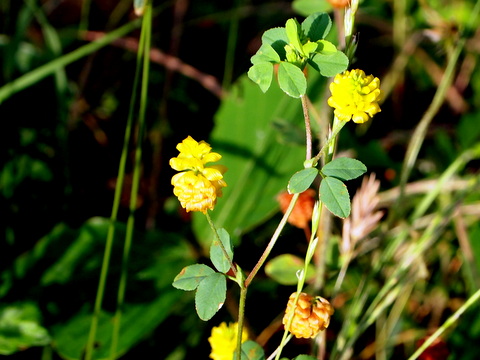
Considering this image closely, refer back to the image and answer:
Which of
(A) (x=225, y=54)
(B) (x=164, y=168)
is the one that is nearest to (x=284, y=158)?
(B) (x=164, y=168)

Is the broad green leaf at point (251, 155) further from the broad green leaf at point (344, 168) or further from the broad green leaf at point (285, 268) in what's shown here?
the broad green leaf at point (344, 168)

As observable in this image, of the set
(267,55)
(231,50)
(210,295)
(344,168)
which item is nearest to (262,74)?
(267,55)

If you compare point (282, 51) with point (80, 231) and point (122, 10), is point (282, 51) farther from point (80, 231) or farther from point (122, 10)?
point (122, 10)

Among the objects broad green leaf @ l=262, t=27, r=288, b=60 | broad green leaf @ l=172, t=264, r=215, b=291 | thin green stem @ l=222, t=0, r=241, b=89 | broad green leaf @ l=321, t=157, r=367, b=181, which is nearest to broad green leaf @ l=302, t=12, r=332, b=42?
broad green leaf @ l=262, t=27, r=288, b=60

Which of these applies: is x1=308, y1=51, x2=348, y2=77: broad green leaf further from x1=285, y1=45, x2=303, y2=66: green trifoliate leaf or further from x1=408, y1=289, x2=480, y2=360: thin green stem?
x1=408, y1=289, x2=480, y2=360: thin green stem

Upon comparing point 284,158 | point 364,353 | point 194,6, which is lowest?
point 364,353
